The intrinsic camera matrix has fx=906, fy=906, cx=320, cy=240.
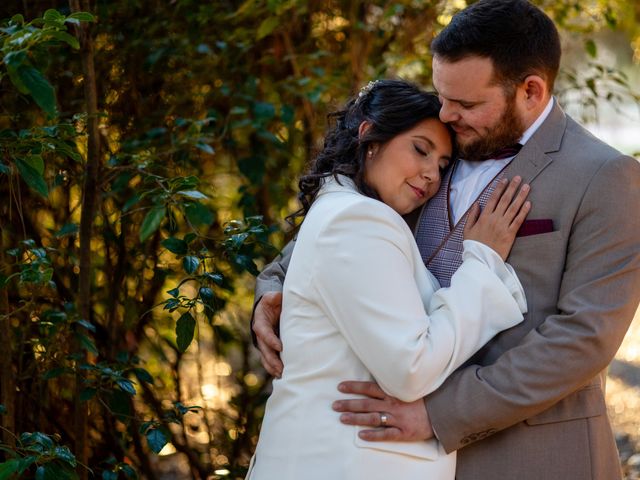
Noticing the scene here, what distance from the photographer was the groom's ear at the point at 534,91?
2.38 m

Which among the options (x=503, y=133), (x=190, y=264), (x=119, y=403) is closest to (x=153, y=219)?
(x=190, y=264)

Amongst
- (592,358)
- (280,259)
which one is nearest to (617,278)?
(592,358)

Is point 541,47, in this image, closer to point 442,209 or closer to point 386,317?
point 442,209

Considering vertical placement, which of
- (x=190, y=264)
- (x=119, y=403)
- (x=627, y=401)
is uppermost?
(x=190, y=264)

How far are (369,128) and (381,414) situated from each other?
779mm

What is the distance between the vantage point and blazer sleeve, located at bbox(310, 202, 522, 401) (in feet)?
6.85

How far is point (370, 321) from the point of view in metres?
2.09

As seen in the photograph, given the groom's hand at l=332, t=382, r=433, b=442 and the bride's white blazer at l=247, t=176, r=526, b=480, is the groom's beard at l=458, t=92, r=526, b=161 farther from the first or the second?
the groom's hand at l=332, t=382, r=433, b=442

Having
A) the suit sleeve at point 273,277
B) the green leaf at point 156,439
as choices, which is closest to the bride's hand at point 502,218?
the suit sleeve at point 273,277

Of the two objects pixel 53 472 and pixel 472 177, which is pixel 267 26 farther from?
pixel 53 472

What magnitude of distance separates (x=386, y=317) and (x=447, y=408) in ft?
0.96

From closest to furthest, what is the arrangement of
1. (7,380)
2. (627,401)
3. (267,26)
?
(7,380), (267,26), (627,401)

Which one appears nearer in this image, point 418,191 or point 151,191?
point 418,191

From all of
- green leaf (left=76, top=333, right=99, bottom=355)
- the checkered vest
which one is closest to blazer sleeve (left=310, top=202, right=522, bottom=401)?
the checkered vest
